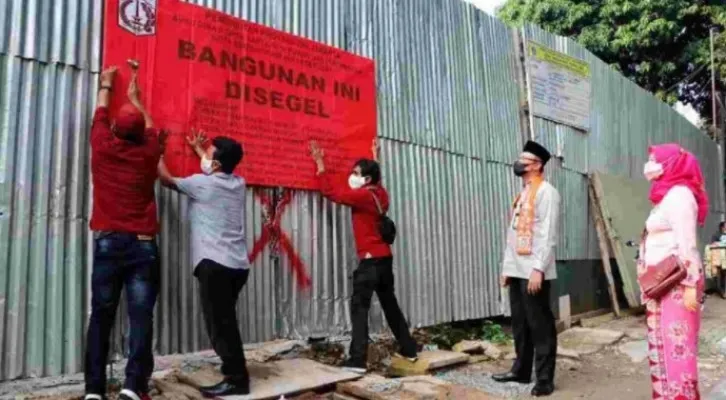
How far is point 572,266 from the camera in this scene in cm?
813

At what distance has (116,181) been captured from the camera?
3.44m

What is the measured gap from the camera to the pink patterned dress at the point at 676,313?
3.58m

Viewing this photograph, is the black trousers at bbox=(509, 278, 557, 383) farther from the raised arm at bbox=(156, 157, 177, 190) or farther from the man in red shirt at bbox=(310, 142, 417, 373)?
the raised arm at bbox=(156, 157, 177, 190)

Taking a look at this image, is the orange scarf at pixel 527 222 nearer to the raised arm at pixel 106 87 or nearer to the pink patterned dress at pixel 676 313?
the pink patterned dress at pixel 676 313

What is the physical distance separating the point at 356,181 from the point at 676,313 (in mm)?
2302

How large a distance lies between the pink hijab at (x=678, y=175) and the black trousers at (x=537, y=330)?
1.22 meters

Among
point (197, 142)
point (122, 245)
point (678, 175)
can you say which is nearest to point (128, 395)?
point (122, 245)

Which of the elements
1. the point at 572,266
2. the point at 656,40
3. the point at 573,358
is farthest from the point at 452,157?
the point at 656,40

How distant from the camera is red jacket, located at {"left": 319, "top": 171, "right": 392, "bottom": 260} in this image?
4.65 metres

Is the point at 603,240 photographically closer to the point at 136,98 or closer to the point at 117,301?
the point at 136,98

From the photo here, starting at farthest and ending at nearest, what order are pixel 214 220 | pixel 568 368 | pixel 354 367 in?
pixel 568 368, pixel 354 367, pixel 214 220

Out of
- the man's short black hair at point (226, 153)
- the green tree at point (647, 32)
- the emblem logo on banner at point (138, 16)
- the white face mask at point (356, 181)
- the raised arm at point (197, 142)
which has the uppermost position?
the green tree at point (647, 32)

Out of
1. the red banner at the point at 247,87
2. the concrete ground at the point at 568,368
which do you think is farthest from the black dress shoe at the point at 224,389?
the red banner at the point at 247,87

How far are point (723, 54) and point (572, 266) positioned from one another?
997cm
